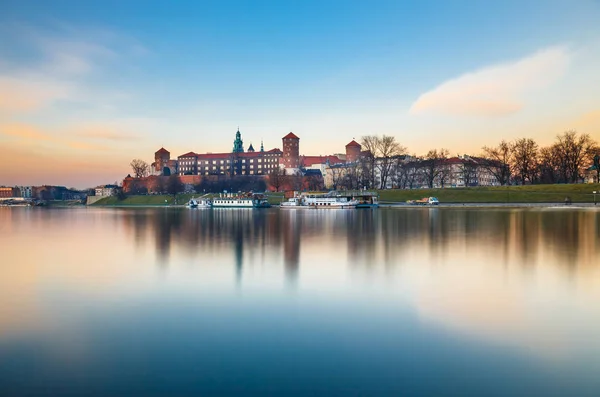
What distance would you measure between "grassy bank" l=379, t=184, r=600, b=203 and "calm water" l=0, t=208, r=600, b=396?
46769 millimetres

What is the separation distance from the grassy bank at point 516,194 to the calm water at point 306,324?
1841 inches

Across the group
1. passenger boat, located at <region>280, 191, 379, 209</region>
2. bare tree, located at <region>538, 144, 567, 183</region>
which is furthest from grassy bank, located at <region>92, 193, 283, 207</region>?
bare tree, located at <region>538, 144, 567, 183</region>

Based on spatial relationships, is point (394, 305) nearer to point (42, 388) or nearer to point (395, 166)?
point (42, 388)

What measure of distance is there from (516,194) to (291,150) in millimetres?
84948

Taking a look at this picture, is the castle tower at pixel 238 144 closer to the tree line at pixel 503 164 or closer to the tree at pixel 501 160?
the tree line at pixel 503 164

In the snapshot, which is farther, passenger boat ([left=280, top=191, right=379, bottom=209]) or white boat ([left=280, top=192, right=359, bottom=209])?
white boat ([left=280, top=192, right=359, bottom=209])

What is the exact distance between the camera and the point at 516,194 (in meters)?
61.7

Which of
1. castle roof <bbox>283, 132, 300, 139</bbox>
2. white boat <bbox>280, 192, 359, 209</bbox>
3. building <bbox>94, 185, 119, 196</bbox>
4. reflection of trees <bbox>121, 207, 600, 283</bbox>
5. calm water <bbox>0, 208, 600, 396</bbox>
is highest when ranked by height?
castle roof <bbox>283, 132, 300, 139</bbox>

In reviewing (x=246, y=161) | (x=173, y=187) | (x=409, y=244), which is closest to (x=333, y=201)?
(x=409, y=244)

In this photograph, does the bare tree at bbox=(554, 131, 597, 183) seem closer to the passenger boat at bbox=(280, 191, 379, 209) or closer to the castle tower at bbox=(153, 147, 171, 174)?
the passenger boat at bbox=(280, 191, 379, 209)

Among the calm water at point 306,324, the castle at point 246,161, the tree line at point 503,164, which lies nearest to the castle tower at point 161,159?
the castle at point 246,161

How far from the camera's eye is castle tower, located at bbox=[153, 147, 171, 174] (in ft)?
514

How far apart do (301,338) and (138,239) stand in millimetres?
17918

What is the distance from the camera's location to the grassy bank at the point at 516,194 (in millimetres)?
58844
